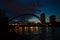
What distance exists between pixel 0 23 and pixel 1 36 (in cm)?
117

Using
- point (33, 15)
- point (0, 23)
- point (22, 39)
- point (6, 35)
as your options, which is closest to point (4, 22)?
point (0, 23)

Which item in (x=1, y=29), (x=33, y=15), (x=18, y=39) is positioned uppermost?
(x=33, y=15)

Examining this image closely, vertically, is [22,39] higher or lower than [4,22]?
lower

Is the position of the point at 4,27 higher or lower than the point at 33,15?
lower

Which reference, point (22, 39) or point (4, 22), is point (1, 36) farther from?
point (4, 22)

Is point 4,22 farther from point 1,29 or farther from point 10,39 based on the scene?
point 10,39

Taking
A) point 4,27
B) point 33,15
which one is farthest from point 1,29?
point 33,15

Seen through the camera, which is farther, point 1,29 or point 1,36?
point 1,29

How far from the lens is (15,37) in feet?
13.8

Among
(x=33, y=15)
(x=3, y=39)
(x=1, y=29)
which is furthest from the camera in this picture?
(x=33, y=15)

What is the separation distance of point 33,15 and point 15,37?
778 centimetres

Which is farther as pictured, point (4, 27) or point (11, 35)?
point (4, 27)

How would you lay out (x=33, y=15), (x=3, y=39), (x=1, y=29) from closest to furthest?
(x=3, y=39)
(x=1, y=29)
(x=33, y=15)

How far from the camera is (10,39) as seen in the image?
4098 mm
